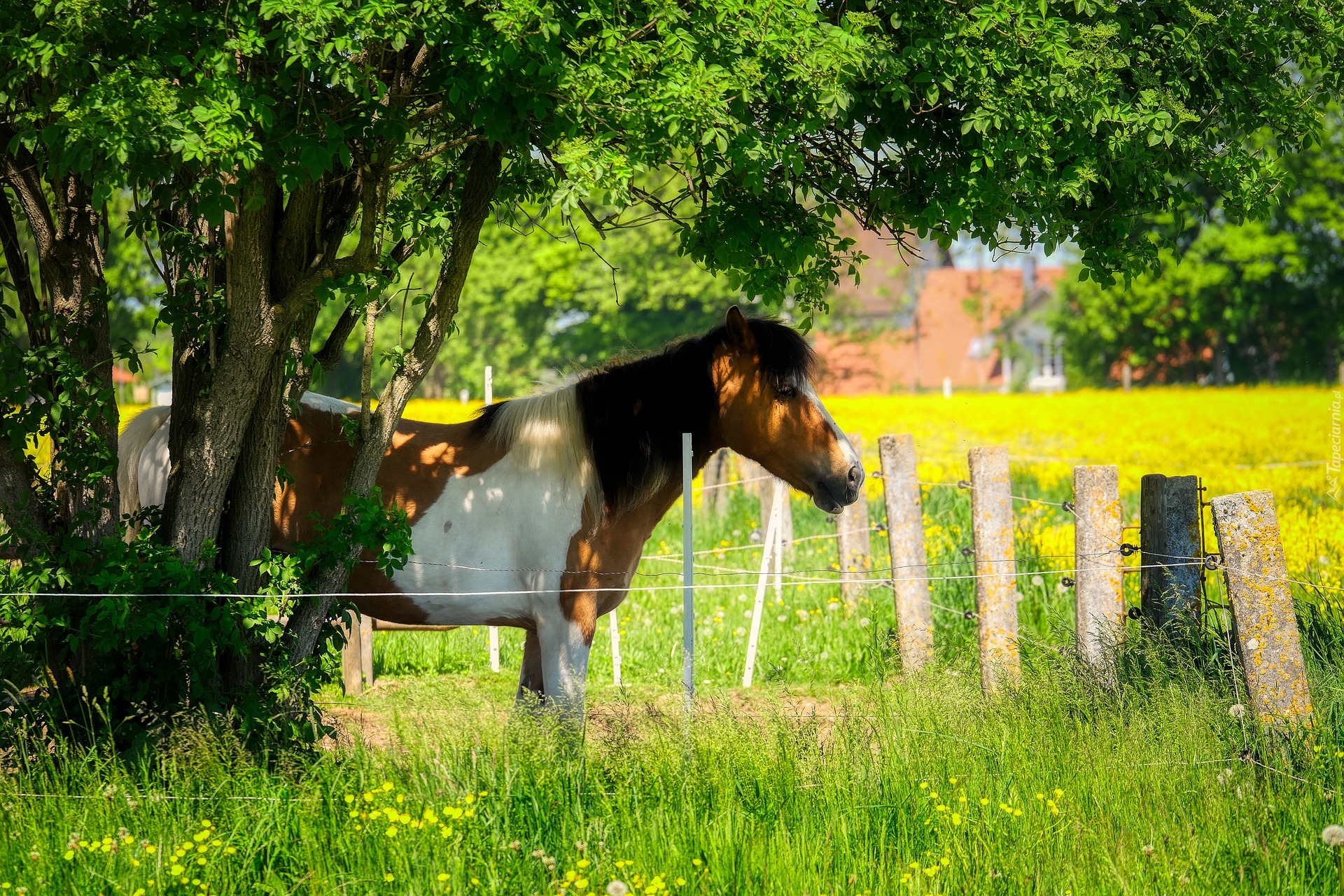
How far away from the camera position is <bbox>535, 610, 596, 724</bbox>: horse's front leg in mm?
4688

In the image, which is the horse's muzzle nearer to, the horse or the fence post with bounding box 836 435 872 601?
the horse

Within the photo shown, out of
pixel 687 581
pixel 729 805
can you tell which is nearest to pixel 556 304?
pixel 687 581

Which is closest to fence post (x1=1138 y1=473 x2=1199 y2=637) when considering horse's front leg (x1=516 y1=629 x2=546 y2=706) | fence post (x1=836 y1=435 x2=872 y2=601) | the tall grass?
the tall grass

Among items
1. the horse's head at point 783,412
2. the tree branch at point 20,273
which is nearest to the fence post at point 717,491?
the horse's head at point 783,412

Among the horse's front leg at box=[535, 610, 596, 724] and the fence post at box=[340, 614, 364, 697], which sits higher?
the horse's front leg at box=[535, 610, 596, 724]

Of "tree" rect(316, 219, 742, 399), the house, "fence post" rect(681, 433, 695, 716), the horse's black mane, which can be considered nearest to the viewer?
"fence post" rect(681, 433, 695, 716)

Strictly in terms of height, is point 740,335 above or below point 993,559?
above

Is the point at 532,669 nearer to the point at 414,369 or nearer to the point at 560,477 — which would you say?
the point at 560,477

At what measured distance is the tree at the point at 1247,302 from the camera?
39406 mm

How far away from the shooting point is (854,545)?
349 inches

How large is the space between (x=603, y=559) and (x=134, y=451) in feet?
7.42

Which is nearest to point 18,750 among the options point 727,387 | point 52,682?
point 52,682

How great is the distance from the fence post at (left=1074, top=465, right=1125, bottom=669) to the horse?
1.63 metres

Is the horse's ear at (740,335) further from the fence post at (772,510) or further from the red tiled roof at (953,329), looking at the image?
the red tiled roof at (953,329)
